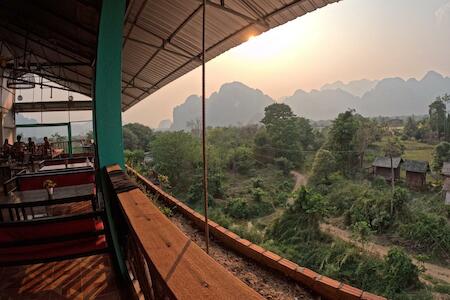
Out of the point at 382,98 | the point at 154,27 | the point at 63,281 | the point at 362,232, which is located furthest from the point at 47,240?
the point at 382,98

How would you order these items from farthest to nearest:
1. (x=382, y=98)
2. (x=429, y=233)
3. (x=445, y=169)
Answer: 1. (x=382, y=98)
2. (x=445, y=169)
3. (x=429, y=233)

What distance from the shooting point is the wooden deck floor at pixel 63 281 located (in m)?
2.11

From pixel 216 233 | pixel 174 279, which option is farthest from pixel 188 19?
pixel 174 279

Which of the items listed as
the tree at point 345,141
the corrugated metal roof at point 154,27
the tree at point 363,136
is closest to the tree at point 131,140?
the tree at point 345,141

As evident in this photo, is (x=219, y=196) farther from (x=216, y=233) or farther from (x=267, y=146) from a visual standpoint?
(x=216, y=233)

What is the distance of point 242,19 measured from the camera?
3.96 m

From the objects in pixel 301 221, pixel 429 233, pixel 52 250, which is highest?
pixel 52 250

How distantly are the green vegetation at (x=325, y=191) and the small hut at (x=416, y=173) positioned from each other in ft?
2.54

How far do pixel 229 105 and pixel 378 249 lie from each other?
121 m

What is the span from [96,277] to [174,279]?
1979mm

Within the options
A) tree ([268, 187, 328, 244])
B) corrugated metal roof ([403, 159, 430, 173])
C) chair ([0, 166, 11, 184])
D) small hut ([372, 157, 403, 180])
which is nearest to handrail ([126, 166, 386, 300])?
chair ([0, 166, 11, 184])

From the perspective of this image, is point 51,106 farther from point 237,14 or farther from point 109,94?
point 109,94

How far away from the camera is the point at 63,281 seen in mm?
2289

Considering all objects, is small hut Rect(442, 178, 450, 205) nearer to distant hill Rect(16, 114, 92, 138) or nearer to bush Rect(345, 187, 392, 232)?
bush Rect(345, 187, 392, 232)
